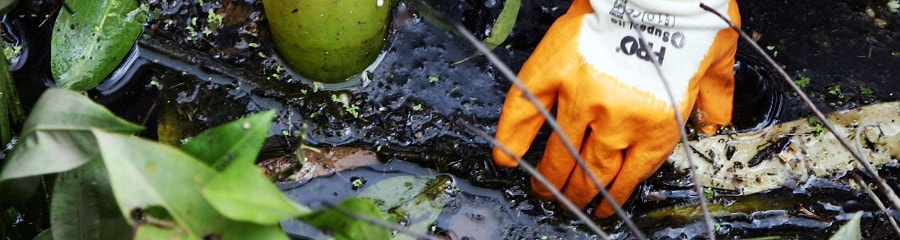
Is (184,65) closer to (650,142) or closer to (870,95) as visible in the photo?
(650,142)

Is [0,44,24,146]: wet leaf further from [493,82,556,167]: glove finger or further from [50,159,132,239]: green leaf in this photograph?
[493,82,556,167]: glove finger

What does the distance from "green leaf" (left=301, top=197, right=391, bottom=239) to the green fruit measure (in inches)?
23.5

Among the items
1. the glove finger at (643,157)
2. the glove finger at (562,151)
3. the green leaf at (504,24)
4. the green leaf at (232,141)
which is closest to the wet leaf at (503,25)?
the green leaf at (504,24)

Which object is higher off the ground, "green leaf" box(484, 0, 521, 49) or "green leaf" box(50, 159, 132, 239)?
"green leaf" box(50, 159, 132, 239)

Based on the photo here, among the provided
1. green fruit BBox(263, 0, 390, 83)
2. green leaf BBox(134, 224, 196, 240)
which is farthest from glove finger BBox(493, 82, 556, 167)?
green leaf BBox(134, 224, 196, 240)

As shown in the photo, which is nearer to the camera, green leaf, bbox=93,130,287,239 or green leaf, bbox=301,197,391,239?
green leaf, bbox=93,130,287,239

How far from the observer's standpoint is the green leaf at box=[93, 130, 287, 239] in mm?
883

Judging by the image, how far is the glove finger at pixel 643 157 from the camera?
1.38 m

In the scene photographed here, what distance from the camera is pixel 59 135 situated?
1.02 meters

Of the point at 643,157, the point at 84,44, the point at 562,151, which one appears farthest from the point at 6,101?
the point at 643,157

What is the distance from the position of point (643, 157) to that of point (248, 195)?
753mm

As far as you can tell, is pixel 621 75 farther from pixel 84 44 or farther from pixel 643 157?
pixel 84 44

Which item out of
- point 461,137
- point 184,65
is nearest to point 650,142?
point 461,137

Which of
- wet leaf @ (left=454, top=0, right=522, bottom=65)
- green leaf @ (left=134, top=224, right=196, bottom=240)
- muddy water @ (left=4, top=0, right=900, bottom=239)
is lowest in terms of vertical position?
muddy water @ (left=4, top=0, right=900, bottom=239)
